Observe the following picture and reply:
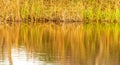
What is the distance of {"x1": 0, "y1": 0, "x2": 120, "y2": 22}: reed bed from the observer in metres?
34.0

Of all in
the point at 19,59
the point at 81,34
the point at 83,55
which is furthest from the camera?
the point at 81,34

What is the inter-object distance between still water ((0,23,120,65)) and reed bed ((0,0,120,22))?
9.68ft

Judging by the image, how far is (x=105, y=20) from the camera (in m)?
36.4

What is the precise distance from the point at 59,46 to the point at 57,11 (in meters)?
13.9

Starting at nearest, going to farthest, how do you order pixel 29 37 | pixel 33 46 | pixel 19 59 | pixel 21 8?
pixel 19 59, pixel 33 46, pixel 29 37, pixel 21 8

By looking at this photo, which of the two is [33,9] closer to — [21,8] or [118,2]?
[21,8]

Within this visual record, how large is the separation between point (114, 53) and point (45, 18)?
1641 centimetres

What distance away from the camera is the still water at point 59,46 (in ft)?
56.1

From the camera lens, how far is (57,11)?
115 ft

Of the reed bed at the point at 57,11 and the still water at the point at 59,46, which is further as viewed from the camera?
the reed bed at the point at 57,11

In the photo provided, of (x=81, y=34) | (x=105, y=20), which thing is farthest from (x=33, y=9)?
(x=81, y=34)

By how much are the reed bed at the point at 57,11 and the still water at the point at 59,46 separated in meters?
2.95

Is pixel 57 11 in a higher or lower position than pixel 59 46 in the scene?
lower

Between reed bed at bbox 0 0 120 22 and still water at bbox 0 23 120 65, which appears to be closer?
still water at bbox 0 23 120 65
